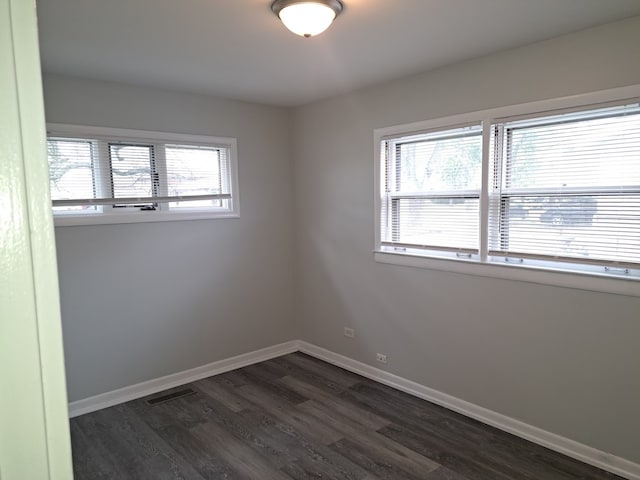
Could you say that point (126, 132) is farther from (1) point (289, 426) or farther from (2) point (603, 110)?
(2) point (603, 110)

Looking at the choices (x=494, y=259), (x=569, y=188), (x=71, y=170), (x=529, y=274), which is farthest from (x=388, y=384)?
(x=71, y=170)

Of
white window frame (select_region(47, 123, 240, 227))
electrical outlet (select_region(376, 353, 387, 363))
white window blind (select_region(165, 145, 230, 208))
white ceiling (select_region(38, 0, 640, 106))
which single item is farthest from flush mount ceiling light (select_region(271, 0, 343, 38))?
electrical outlet (select_region(376, 353, 387, 363))

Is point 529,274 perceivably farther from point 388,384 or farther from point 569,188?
point 388,384

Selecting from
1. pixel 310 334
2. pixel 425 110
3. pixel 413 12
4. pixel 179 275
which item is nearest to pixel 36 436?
pixel 413 12

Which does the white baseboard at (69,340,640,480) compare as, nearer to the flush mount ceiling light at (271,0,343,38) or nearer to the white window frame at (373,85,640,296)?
the white window frame at (373,85,640,296)

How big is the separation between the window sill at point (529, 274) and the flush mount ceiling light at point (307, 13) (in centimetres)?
193

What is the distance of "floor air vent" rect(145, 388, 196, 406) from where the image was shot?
3518 millimetres

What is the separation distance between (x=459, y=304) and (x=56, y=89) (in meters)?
3.43

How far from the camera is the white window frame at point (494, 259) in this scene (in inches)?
93.7

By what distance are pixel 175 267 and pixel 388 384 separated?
7.20 feet

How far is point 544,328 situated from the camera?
8.89 ft

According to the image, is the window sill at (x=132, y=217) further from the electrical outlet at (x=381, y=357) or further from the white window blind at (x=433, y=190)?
the electrical outlet at (x=381, y=357)

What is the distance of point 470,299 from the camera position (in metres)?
3.07

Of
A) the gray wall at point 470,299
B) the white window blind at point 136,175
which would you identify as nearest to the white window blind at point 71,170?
the white window blind at point 136,175
